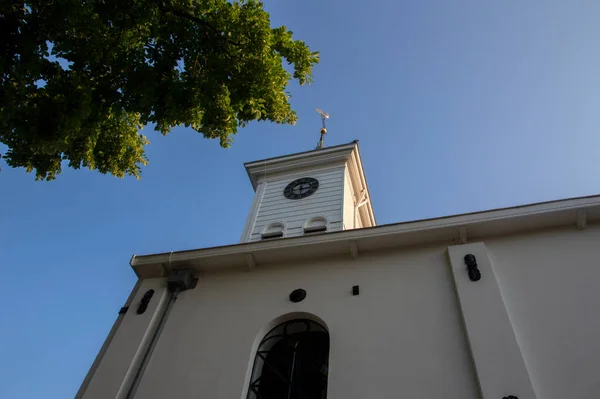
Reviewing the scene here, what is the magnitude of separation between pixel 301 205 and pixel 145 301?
304 inches

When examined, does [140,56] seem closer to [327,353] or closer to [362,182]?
[327,353]

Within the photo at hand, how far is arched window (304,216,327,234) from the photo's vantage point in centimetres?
1459

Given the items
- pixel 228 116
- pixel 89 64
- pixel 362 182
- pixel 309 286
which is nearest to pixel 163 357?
pixel 309 286

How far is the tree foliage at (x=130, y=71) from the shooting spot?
648cm

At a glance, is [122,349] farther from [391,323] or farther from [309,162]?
[309,162]

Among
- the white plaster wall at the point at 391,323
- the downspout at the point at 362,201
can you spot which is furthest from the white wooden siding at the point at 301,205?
the white plaster wall at the point at 391,323

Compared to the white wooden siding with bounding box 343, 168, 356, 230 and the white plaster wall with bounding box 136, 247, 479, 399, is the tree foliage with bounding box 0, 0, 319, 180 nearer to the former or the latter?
the white plaster wall with bounding box 136, 247, 479, 399

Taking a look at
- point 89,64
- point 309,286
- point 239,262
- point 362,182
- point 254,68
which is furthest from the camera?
point 362,182

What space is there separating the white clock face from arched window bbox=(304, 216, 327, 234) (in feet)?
4.94

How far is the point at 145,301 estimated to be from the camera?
8.94 m

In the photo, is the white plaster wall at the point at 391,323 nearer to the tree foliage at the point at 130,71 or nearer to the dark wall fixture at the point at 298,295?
the dark wall fixture at the point at 298,295

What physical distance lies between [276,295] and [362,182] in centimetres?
1148

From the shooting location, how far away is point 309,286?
834cm

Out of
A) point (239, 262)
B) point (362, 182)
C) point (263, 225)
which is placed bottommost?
point (239, 262)
